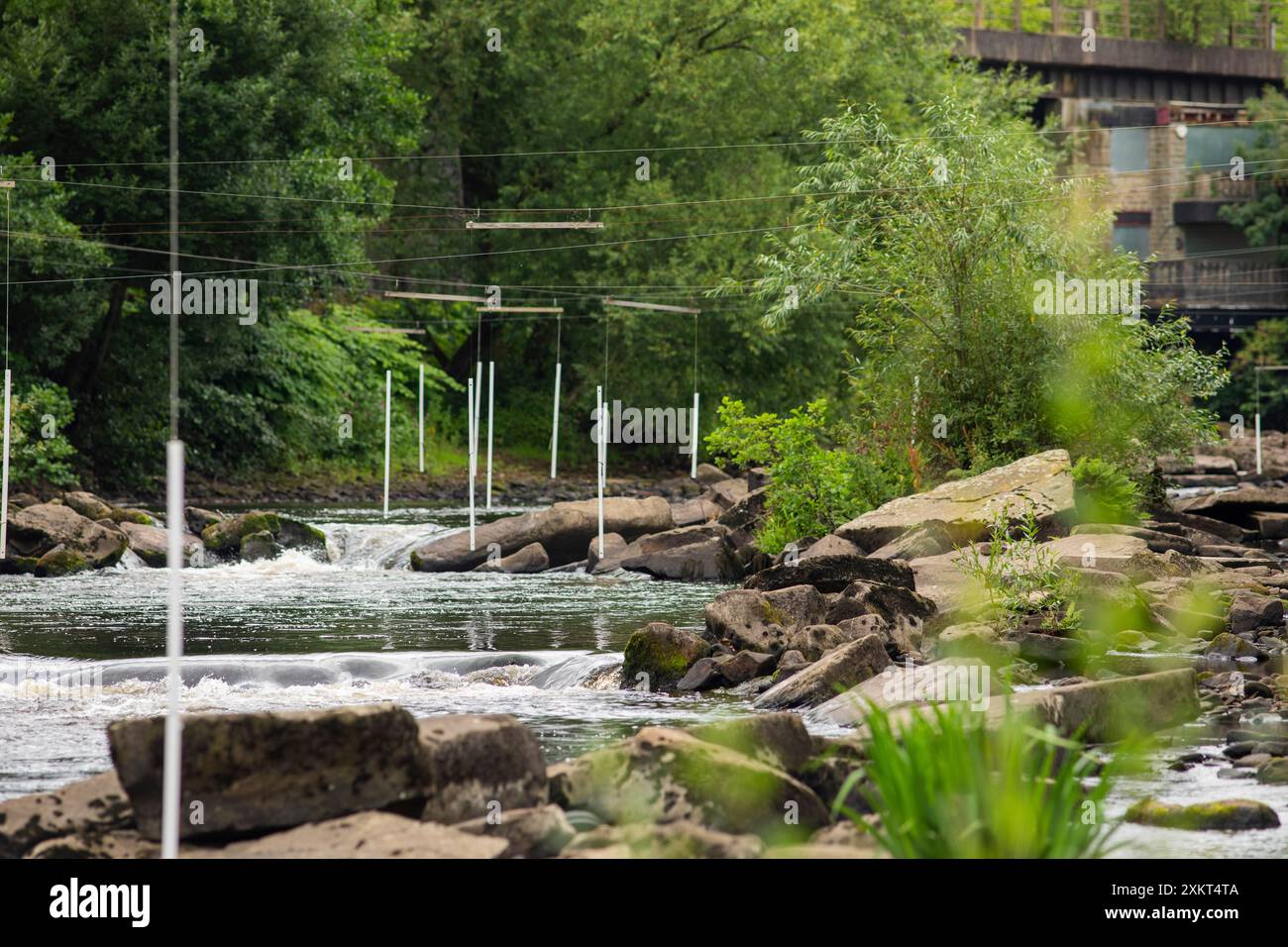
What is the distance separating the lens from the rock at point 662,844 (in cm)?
848

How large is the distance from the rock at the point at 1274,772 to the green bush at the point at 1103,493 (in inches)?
566

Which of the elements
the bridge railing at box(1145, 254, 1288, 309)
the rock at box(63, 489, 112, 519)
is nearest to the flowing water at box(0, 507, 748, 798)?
the rock at box(63, 489, 112, 519)

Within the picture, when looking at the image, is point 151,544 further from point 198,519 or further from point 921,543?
point 921,543

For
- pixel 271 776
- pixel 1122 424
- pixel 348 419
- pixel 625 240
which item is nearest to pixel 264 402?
pixel 348 419

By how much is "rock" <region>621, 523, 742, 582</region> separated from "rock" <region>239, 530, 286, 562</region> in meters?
6.80

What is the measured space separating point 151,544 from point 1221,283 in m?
59.1

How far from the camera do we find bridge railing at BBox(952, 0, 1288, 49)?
264ft

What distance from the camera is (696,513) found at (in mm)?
35219

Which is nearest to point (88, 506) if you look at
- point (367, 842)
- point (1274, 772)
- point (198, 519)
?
point (198, 519)

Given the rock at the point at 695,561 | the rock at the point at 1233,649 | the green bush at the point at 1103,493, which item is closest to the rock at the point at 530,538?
the rock at the point at 695,561

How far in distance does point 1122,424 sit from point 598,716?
16.7 metres

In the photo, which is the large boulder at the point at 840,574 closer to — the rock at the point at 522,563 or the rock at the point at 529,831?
the rock at the point at 522,563

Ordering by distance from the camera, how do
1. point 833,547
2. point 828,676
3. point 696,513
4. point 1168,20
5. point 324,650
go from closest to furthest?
point 828,676 < point 324,650 < point 833,547 < point 696,513 < point 1168,20

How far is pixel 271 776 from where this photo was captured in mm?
9133
